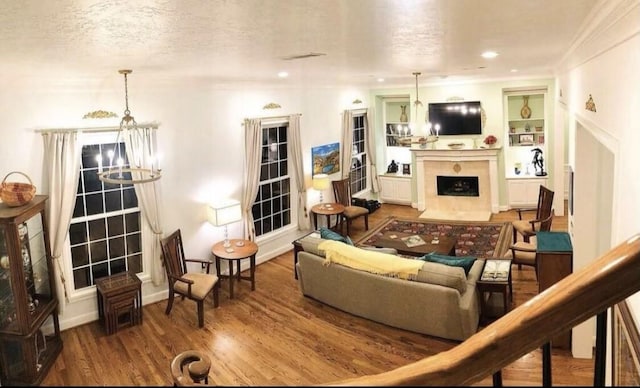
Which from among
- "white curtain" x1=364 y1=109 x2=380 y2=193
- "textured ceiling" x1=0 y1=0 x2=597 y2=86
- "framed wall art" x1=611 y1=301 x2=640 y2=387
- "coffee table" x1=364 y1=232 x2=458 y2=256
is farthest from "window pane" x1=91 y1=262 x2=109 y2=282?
"white curtain" x1=364 y1=109 x2=380 y2=193

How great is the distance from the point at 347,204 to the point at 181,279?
15.7 ft

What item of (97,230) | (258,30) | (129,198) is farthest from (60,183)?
(258,30)

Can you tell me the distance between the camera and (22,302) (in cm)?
461

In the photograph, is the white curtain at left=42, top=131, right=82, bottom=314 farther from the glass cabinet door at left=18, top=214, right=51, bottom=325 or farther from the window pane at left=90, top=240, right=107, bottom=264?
the window pane at left=90, top=240, right=107, bottom=264

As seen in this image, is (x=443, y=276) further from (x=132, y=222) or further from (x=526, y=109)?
(x=526, y=109)

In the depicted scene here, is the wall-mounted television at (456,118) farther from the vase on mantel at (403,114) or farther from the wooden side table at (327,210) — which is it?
the wooden side table at (327,210)

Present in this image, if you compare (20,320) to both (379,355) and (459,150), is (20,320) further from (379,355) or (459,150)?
(459,150)

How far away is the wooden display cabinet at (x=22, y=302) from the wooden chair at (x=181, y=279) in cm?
135

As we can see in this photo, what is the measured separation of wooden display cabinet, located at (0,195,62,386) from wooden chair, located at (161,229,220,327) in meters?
1.35

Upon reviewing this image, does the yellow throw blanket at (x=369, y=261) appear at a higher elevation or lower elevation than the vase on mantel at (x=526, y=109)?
lower

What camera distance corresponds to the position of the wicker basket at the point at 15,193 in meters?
4.65

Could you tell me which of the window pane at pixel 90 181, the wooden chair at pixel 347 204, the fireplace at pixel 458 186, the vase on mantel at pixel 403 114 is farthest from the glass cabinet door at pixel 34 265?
the vase on mantel at pixel 403 114

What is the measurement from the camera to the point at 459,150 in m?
10.7

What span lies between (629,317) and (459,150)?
9.22 meters
